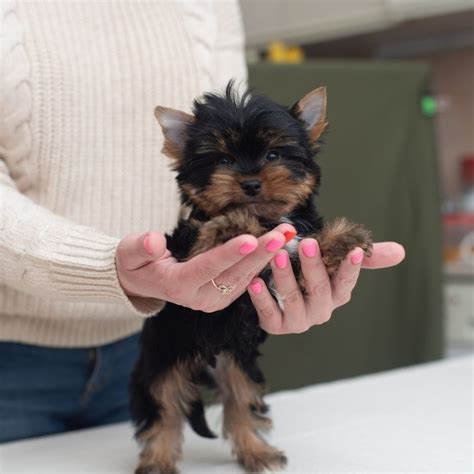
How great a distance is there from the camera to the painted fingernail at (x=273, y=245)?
800 mm

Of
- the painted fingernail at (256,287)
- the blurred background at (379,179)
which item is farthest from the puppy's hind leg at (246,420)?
the blurred background at (379,179)

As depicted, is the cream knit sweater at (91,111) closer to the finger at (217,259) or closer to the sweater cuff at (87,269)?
the sweater cuff at (87,269)

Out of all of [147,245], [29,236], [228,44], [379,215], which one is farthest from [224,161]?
[379,215]

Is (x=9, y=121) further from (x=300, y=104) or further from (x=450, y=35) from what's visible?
(x=450, y=35)

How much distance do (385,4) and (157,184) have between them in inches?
62.8

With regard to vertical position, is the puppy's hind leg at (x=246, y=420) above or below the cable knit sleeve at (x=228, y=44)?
below

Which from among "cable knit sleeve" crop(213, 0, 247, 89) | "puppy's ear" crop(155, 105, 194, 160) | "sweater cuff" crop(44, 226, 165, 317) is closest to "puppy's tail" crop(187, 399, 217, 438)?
"sweater cuff" crop(44, 226, 165, 317)

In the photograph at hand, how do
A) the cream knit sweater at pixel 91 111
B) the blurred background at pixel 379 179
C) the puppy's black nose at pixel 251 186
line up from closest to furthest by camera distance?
the puppy's black nose at pixel 251 186
the cream knit sweater at pixel 91 111
the blurred background at pixel 379 179

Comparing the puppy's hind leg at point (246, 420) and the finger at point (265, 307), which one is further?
the puppy's hind leg at point (246, 420)

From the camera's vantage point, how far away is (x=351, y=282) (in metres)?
0.92

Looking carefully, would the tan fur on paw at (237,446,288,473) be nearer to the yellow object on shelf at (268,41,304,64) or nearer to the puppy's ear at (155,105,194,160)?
the puppy's ear at (155,105,194,160)

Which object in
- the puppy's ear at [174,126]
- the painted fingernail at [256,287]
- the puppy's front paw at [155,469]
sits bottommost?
the puppy's front paw at [155,469]

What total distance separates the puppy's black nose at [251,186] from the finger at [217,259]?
0.11 meters

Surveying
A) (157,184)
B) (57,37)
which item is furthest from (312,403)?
(57,37)
